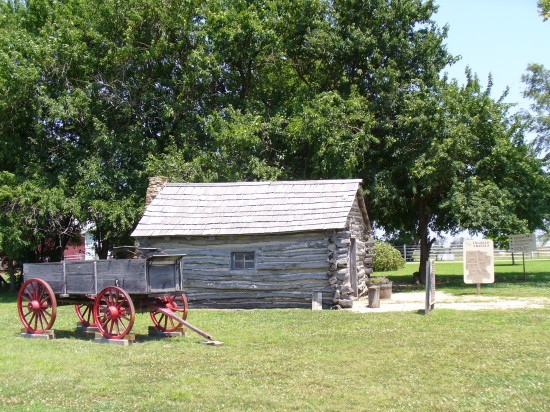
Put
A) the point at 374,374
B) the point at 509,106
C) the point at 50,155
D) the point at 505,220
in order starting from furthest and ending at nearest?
the point at 50,155, the point at 509,106, the point at 505,220, the point at 374,374

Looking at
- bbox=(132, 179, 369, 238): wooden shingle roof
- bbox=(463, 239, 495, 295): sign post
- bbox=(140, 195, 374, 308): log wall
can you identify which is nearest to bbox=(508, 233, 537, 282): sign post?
bbox=(463, 239, 495, 295): sign post

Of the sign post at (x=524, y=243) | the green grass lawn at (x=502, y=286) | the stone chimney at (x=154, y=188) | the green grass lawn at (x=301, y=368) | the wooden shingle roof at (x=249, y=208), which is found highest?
the stone chimney at (x=154, y=188)

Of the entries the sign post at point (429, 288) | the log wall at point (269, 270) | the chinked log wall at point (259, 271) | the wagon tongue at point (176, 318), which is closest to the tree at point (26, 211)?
the log wall at point (269, 270)

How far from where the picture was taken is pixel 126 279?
11914 mm

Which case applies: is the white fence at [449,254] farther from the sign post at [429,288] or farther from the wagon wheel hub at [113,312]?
the wagon wheel hub at [113,312]

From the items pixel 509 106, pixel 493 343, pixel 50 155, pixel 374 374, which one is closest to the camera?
pixel 374 374

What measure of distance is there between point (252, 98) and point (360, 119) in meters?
5.97

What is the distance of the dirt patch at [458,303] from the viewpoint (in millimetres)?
16469

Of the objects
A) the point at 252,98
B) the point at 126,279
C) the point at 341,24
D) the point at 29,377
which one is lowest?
the point at 29,377

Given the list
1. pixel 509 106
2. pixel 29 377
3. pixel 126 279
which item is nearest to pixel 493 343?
pixel 126 279

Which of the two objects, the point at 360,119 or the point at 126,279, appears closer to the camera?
the point at 126,279

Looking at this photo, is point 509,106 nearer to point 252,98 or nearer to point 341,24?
point 341,24

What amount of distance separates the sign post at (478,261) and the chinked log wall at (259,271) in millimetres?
4298

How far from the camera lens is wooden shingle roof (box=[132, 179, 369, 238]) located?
17672 millimetres
